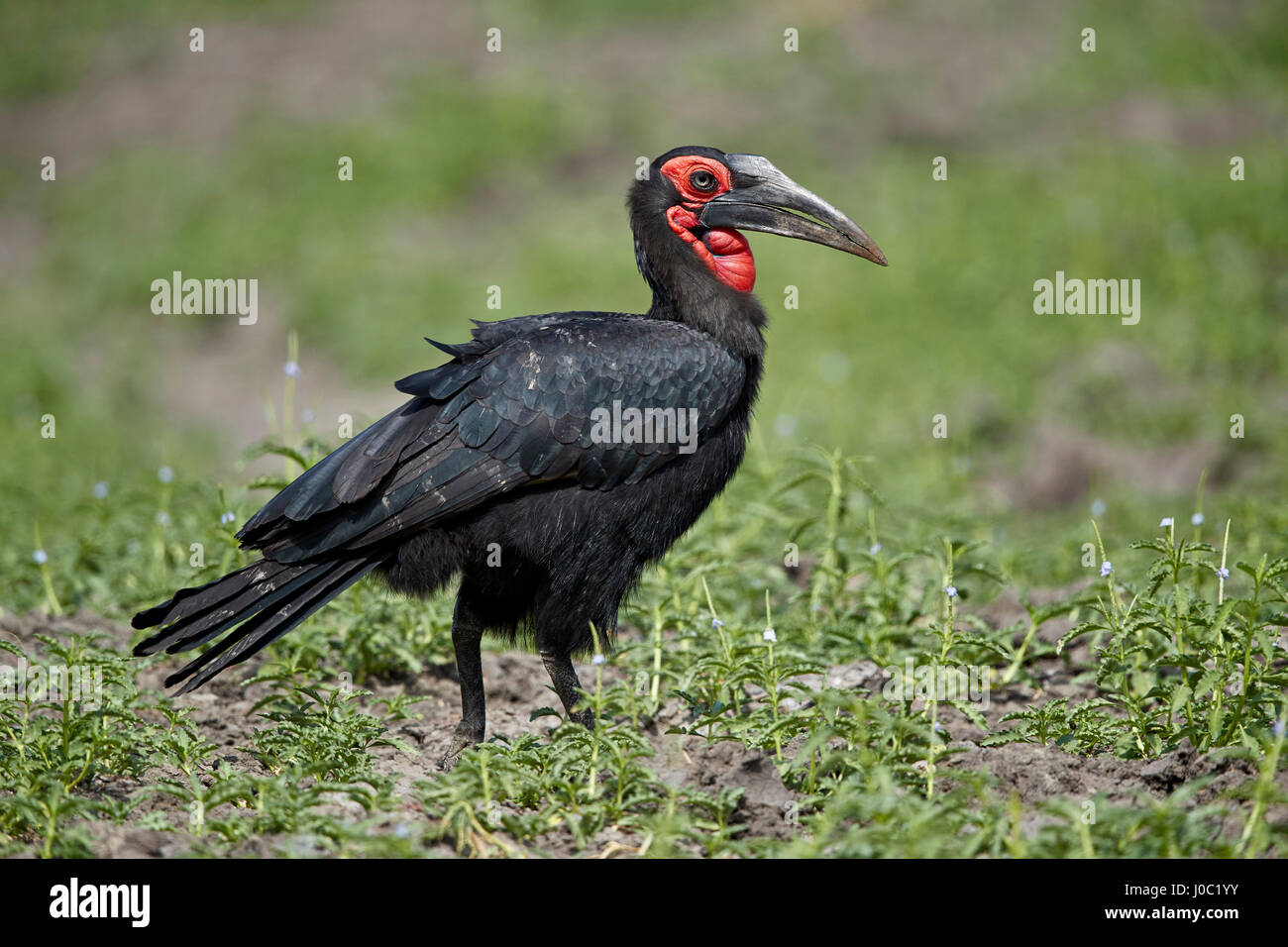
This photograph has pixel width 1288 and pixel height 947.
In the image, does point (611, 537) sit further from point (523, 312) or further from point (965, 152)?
point (965, 152)

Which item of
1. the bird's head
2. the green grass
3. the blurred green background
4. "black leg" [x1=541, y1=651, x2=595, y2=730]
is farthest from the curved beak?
"black leg" [x1=541, y1=651, x2=595, y2=730]

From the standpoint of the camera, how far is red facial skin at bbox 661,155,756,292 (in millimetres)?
4531

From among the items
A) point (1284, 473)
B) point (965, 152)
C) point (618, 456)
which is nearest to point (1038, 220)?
point (965, 152)

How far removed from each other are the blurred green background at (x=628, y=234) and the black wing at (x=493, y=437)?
136 centimetres

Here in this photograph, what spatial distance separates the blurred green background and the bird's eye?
1.61 meters

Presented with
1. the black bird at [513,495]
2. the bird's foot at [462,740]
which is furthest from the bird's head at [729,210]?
the bird's foot at [462,740]

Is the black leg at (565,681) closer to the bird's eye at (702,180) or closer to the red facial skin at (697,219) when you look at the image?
the red facial skin at (697,219)

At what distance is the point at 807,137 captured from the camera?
1251 centimetres

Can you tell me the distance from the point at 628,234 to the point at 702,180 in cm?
671

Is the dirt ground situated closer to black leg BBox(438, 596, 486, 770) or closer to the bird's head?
black leg BBox(438, 596, 486, 770)

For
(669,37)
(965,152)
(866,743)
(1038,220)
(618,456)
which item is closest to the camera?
(866,743)

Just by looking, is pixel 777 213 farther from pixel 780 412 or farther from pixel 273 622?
pixel 780 412

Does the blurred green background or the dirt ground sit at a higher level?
the blurred green background

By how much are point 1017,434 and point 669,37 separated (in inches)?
334
